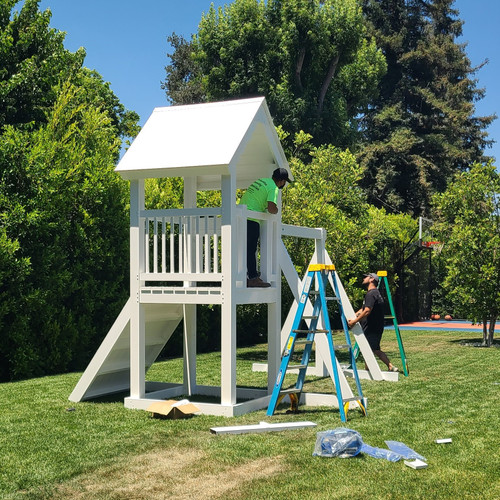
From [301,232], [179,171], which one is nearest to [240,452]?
[179,171]

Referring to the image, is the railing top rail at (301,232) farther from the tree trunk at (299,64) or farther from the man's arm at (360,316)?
the tree trunk at (299,64)

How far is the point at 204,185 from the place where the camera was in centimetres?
1177

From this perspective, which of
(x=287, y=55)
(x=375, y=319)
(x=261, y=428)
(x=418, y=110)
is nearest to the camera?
(x=261, y=428)

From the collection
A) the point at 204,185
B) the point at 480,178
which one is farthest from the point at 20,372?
the point at 480,178

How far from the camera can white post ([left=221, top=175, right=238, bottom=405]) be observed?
9062 mm

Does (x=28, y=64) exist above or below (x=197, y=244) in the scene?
above

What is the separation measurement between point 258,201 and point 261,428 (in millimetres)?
3375

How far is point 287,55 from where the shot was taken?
34.8 m

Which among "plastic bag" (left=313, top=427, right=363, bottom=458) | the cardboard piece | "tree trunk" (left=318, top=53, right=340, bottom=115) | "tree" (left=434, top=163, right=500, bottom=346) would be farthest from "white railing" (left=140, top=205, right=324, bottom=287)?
"tree trunk" (left=318, top=53, right=340, bottom=115)

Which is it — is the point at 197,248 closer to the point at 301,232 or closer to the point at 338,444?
the point at 301,232

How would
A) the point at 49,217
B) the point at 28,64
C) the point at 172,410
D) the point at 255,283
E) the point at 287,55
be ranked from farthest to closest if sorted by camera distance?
the point at 287,55 → the point at 28,64 → the point at 49,217 → the point at 255,283 → the point at 172,410

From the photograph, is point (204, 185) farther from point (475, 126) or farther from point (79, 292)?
point (475, 126)

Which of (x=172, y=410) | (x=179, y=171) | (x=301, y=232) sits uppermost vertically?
(x=179, y=171)

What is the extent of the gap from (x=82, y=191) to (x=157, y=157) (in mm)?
5766
